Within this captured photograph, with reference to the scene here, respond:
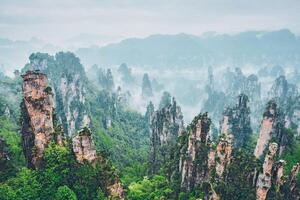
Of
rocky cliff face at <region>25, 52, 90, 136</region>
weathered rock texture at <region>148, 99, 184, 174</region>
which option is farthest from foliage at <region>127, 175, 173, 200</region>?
rocky cliff face at <region>25, 52, 90, 136</region>

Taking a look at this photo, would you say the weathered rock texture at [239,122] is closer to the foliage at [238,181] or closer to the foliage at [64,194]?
the foliage at [238,181]

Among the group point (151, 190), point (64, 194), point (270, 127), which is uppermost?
point (64, 194)

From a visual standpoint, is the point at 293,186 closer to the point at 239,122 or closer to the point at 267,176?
the point at 267,176

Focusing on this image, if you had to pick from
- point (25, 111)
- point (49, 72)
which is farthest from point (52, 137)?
point (49, 72)

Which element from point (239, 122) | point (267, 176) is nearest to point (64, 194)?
point (267, 176)

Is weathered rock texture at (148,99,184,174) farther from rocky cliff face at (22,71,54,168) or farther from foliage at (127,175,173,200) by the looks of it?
rocky cliff face at (22,71,54,168)
